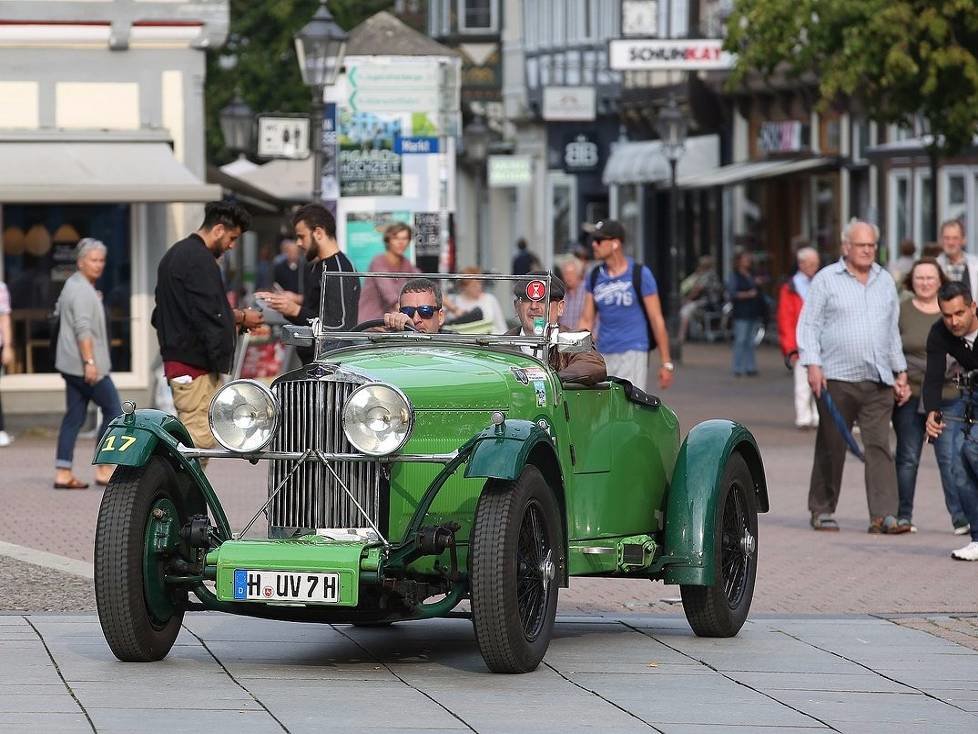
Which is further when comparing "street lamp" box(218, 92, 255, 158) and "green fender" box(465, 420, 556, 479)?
"street lamp" box(218, 92, 255, 158)

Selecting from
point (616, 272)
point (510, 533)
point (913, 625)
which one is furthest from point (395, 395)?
point (616, 272)

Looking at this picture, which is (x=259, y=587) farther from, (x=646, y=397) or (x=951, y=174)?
(x=951, y=174)

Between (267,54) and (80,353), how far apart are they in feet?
107

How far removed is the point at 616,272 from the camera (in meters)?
15.3

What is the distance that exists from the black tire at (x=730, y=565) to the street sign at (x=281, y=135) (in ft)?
47.4

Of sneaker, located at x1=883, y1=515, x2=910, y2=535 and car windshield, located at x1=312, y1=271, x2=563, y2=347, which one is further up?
car windshield, located at x1=312, y1=271, x2=563, y2=347

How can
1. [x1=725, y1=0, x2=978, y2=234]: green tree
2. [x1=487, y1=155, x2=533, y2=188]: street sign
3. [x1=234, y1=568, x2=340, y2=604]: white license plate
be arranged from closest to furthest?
[x1=234, y1=568, x2=340, y2=604]: white license plate → [x1=725, y1=0, x2=978, y2=234]: green tree → [x1=487, y1=155, x2=533, y2=188]: street sign

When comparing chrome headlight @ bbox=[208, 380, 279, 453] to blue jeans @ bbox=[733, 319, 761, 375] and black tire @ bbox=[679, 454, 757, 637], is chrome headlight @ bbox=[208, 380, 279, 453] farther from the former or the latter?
blue jeans @ bbox=[733, 319, 761, 375]

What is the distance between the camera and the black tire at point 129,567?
811 cm

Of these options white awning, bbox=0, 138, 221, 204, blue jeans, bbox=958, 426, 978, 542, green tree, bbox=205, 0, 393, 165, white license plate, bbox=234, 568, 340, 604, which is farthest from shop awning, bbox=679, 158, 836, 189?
white license plate, bbox=234, 568, 340, 604

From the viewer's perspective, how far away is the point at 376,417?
319 inches

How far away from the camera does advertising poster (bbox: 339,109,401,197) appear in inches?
895

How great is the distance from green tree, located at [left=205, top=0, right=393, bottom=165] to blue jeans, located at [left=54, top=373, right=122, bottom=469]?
30.6 metres

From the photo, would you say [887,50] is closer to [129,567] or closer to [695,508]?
[695,508]
